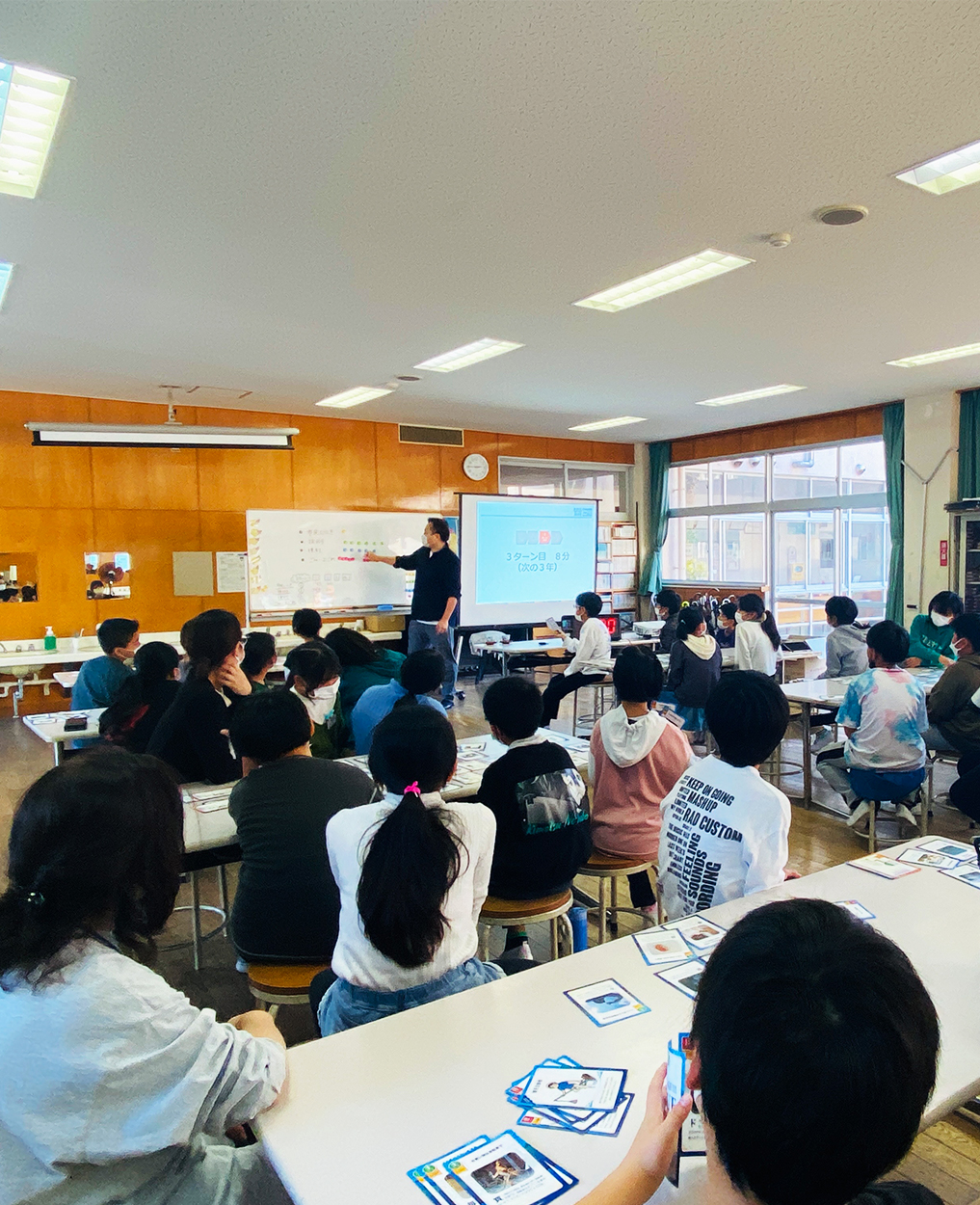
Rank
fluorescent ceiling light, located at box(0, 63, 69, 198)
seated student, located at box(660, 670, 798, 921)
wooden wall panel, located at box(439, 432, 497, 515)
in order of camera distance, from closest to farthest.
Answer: seated student, located at box(660, 670, 798, 921)
fluorescent ceiling light, located at box(0, 63, 69, 198)
wooden wall panel, located at box(439, 432, 497, 515)

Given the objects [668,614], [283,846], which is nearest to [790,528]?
[668,614]

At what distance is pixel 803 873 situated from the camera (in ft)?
12.8

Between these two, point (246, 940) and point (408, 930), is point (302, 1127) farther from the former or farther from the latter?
point (246, 940)

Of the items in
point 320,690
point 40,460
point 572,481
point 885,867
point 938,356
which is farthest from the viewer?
point 572,481

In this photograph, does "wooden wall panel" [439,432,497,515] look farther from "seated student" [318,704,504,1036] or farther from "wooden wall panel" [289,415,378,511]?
"seated student" [318,704,504,1036]

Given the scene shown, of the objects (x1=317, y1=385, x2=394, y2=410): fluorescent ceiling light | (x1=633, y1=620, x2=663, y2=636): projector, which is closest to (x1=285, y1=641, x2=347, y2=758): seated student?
(x1=317, y1=385, x2=394, y2=410): fluorescent ceiling light

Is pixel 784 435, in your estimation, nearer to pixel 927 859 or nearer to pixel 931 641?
pixel 931 641

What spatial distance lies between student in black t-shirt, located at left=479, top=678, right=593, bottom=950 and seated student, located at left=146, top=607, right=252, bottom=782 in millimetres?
1199

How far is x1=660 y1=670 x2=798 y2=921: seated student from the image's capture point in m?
1.97

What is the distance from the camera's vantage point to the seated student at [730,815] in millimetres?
1971

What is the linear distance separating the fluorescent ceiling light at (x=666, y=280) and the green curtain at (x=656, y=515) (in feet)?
20.4

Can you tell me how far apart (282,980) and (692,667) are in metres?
3.99

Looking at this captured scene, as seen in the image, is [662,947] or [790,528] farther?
[790,528]

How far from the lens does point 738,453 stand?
9.98m
